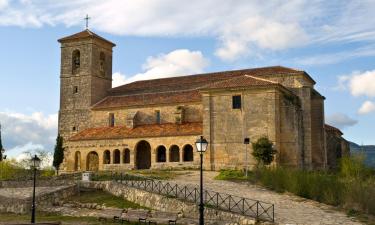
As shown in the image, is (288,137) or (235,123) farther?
(235,123)

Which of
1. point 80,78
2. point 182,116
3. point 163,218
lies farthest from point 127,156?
point 163,218

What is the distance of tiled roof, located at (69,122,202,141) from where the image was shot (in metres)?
43.4

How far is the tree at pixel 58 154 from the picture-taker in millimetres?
50094

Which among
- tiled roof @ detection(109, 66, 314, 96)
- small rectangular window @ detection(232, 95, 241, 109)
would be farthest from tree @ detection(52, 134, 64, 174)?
small rectangular window @ detection(232, 95, 241, 109)

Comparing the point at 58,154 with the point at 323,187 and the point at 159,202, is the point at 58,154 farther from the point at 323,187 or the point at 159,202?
the point at 323,187

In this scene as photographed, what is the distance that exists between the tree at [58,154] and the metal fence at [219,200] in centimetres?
2142

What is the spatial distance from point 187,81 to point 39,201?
954 inches

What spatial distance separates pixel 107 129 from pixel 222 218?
27.9 m

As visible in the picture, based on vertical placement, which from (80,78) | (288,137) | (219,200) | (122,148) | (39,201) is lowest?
(39,201)

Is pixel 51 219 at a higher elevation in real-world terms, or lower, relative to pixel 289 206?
lower

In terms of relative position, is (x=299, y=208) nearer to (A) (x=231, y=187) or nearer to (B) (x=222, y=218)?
(B) (x=222, y=218)

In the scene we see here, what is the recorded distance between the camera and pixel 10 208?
96.4 ft

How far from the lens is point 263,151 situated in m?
37.9

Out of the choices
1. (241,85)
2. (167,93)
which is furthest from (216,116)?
(167,93)
